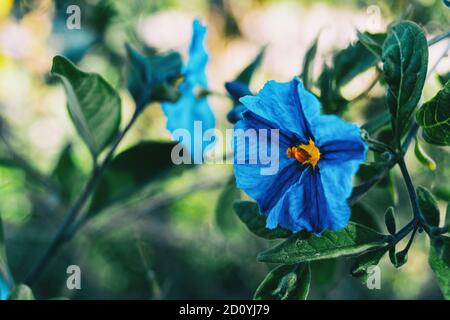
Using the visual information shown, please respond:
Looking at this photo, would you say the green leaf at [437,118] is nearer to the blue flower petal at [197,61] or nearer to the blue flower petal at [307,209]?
the blue flower petal at [307,209]

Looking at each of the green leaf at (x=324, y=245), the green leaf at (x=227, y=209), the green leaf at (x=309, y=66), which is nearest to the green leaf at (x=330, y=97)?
the green leaf at (x=309, y=66)

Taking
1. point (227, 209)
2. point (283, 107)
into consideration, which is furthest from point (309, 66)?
point (227, 209)

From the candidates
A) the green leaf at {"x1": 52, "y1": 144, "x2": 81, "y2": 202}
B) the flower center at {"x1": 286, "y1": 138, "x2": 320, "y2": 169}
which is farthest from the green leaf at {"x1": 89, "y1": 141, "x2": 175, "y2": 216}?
the flower center at {"x1": 286, "y1": 138, "x2": 320, "y2": 169}

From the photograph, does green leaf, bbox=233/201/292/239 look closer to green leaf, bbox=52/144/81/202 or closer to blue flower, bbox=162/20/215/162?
blue flower, bbox=162/20/215/162

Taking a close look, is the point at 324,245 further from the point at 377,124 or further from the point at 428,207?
the point at 377,124

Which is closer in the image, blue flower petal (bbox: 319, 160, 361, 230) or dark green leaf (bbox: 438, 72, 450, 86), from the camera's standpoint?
blue flower petal (bbox: 319, 160, 361, 230)
